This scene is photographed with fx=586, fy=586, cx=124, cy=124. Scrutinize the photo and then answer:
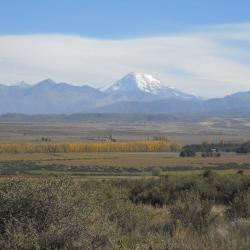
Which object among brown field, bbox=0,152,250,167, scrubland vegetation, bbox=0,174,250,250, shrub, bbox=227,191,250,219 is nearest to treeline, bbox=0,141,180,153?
brown field, bbox=0,152,250,167

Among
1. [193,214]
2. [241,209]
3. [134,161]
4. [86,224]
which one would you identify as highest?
[86,224]

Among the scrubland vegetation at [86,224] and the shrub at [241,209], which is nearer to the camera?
the scrubland vegetation at [86,224]

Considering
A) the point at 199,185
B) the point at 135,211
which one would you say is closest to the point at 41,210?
the point at 135,211

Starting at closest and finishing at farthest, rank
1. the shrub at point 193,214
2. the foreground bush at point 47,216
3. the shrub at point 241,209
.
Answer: the foreground bush at point 47,216
the shrub at point 193,214
the shrub at point 241,209

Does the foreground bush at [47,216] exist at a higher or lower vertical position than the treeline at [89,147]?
higher

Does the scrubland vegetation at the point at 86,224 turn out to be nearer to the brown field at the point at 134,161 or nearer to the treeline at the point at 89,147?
the brown field at the point at 134,161

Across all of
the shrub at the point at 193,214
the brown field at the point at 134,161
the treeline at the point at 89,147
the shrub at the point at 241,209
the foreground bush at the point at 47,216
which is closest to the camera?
the foreground bush at the point at 47,216

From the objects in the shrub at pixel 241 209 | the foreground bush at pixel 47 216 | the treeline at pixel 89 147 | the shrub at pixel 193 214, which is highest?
the foreground bush at pixel 47 216

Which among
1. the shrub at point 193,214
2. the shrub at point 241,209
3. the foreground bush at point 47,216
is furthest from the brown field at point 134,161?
the foreground bush at point 47,216

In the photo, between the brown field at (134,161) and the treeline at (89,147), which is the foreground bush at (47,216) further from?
the treeline at (89,147)

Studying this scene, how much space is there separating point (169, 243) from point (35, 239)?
87.8 inches

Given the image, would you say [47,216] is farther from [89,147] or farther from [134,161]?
[89,147]

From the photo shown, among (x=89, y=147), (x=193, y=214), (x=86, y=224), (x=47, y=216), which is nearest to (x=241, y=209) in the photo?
(x=193, y=214)

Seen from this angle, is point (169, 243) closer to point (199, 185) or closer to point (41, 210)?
point (41, 210)
